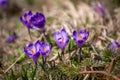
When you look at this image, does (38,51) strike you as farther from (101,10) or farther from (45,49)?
(101,10)

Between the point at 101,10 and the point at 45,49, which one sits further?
the point at 101,10

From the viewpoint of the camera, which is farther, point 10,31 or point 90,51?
point 10,31

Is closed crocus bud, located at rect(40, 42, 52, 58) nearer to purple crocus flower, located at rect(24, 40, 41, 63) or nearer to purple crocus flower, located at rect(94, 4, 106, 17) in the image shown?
purple crocus flower, located at rect(24, 40, 41, 63)

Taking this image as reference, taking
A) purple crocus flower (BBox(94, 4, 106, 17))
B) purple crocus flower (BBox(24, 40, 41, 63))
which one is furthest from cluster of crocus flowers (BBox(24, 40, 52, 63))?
purple crocus flower (BBox(94, 4, 106, 17))

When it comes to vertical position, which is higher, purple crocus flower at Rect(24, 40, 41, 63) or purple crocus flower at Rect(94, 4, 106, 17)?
purple crocus flower at Rect(94, 4, 106, 17)

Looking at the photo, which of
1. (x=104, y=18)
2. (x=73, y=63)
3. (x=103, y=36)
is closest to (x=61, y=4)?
(x=104, y=18)

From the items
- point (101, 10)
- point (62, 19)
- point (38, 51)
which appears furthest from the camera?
point (62, 19)

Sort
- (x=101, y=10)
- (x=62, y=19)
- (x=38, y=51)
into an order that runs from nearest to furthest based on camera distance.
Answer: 1. (x=38, y=51)
2. (x=101, y=10)
3. (x=62, y=19)

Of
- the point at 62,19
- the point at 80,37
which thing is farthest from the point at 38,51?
the point at 62,19

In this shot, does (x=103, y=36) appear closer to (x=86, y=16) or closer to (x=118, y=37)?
(x=118, y=37)

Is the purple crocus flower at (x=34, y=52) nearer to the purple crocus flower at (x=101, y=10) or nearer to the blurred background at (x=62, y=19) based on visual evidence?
the blurred background at (x=62, y=19)

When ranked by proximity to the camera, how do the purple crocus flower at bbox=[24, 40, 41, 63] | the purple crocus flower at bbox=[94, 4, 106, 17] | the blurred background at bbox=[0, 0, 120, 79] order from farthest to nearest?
the purple crocus flower at bbox=[94, 4, 106, 17]
the blurred background at bbox=[0, 0, 120, 79]
the purple crocus flower at bbox=[24, 40, 41, 63]
